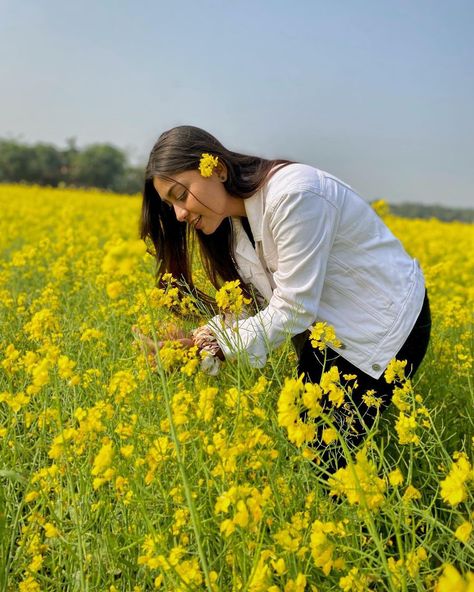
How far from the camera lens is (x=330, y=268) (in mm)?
2289

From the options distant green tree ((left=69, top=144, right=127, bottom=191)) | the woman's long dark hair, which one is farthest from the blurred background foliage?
the woman's long dark hair

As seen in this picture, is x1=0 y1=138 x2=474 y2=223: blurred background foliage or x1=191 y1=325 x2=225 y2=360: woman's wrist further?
x1=0 y1=138 x2=474 y2=223: blurred background foliage

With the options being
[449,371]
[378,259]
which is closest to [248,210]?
[378,259]

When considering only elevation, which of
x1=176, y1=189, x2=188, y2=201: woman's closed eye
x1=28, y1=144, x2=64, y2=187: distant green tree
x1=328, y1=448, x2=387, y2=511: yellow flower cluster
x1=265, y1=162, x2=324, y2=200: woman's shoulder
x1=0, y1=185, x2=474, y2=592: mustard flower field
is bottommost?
x1=28, y1=144, x2=64, y2=187: distant green tree

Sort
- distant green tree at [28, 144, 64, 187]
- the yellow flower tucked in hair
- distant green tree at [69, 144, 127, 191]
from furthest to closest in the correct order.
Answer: distant green tree at [69, 144, 127, 191], distant green tree at [28, 144, 64, 187], the yellow flower tucked in hair

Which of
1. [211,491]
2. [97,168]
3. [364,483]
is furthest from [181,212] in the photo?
[97,168]

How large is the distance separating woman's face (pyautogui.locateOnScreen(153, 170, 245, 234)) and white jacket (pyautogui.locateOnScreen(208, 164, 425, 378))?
4.4 inches

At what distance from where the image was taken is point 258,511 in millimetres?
1241

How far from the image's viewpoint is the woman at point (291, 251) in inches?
82.8

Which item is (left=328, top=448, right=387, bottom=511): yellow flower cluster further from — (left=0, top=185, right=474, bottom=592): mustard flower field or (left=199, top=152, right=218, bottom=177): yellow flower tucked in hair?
(left=199, top=152, right=218, bottom=177): yellow flower tucked in hair

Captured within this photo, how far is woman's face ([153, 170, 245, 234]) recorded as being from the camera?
215 centimetres

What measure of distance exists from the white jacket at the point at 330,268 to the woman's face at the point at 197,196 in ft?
0.36

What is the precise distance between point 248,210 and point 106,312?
1.06m

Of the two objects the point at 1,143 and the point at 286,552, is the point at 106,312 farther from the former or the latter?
the point at 1,143
